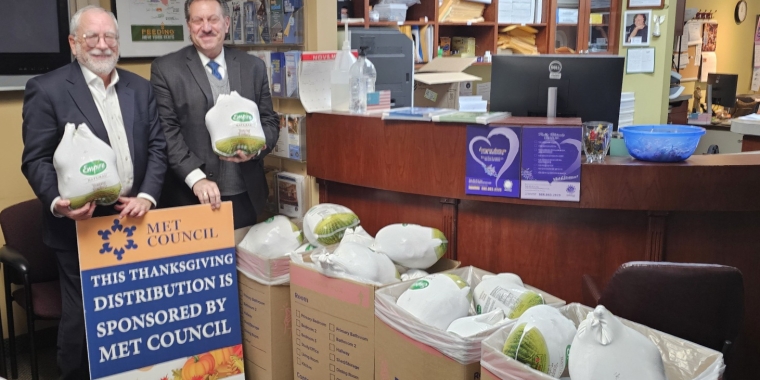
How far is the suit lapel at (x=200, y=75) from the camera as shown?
8.41 feet

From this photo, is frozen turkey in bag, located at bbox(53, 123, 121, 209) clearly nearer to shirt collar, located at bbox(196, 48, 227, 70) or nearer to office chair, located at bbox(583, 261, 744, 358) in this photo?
shirt collar, located at bbox(196, 48, 227, 70)

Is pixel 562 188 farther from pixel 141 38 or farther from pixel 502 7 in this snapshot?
pixel 502 7

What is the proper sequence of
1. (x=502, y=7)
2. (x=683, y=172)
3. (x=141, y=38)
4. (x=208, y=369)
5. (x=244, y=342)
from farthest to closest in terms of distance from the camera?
(x=502, y=7) → (x=141, y=38) → (x=244, y=342) → (x=208, y=369) → (x=683, y=172)

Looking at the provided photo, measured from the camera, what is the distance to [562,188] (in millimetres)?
2277

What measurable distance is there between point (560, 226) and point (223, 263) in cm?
130

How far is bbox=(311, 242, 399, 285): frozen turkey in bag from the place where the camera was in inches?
89.4

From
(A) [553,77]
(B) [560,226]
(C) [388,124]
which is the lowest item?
(B) [560,226]

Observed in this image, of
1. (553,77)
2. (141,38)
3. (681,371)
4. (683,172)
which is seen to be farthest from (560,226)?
(141,38)

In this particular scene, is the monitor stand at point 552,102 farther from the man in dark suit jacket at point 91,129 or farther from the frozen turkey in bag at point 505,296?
the man in dark suit jacket at point 91,129

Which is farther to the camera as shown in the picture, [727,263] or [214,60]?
[214,60]

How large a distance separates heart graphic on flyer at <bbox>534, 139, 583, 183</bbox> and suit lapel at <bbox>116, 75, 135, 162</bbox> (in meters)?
1.51

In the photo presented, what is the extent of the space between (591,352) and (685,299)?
0.44 meters

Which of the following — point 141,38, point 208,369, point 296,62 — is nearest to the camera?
point 208,369

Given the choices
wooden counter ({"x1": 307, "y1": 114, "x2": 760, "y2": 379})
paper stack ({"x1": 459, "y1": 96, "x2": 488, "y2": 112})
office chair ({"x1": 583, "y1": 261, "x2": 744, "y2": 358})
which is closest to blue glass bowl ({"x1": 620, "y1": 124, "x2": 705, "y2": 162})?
wooden counter ({"x1": 307, "y1": 114, "x2": 760, "y2": 379})
